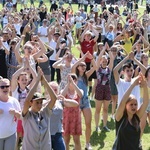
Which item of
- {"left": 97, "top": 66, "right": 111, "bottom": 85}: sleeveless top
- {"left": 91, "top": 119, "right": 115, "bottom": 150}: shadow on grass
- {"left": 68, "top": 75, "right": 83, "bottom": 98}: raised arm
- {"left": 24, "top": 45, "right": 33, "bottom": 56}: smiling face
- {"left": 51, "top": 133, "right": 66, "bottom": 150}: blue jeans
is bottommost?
{"left": 91, "top": 119, "right": 115, "bottom": 150}: shadow on grass

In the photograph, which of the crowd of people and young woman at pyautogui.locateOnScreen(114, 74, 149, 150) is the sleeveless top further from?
young woman at pyautogui.locateOnScreen(114, 74, 149, 150)

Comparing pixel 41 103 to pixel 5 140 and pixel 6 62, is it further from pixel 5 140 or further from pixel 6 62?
pixel 6 62

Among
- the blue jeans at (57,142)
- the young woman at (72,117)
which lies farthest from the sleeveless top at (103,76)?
the blue jeans at (57,142)

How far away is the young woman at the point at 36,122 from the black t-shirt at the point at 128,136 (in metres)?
0.95

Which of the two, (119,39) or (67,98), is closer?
(67,98)

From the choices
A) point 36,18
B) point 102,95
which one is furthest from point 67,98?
point 36,18

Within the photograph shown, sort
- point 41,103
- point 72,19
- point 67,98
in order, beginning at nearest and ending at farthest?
point 41,103, point 67,98, point 72,19

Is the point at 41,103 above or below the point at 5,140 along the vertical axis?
above

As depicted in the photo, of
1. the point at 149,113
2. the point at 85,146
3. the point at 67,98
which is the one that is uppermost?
the point at 67,98

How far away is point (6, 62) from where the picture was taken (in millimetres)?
9086

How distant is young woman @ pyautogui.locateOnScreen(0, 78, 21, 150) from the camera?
5.62 meters

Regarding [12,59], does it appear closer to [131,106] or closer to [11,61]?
[11,61]

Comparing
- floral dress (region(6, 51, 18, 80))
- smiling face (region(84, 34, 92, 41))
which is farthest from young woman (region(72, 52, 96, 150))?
smiling face (region(84, 34, 92, 41))

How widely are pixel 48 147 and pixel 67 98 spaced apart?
132cm
